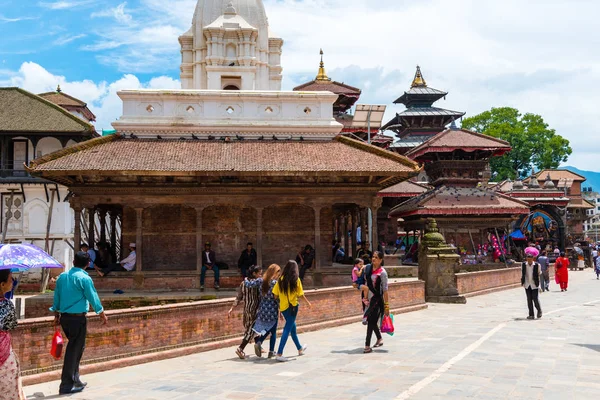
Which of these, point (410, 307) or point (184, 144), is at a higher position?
point (184, 144)

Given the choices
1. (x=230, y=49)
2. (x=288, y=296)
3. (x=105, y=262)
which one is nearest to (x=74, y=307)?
(x=288, y=296)

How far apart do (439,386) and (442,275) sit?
11942 millimetres

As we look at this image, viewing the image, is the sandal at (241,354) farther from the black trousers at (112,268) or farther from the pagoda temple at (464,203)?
the pagoda temple at (464,203)

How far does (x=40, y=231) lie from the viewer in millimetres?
31719

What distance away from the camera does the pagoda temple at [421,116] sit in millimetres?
54109

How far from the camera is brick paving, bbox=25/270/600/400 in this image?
7.76 m

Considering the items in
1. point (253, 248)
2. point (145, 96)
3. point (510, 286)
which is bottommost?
point (510, 286)

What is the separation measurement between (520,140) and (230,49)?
183 feet

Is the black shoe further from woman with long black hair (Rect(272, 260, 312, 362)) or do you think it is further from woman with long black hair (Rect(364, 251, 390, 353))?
woman with long black hair (Rect(364, 251, 390, 353))

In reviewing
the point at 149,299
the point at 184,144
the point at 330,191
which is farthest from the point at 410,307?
the point at 184,144

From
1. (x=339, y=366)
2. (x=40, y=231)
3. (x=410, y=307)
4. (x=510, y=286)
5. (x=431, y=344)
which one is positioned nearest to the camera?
(x=339, y=366)

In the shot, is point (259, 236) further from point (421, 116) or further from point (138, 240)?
point (421, 116)

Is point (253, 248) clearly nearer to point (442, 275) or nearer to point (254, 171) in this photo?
point (254, 171)

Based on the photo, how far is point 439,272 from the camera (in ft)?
64.3
